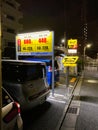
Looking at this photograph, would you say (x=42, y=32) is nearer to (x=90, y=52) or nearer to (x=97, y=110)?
(x=97, y=110)

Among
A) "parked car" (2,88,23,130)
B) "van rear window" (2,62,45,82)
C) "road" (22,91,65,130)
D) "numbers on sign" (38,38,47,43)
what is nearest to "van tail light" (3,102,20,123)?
"parked car" (2,88,23,130)

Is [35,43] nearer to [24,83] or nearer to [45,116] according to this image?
[24,83]

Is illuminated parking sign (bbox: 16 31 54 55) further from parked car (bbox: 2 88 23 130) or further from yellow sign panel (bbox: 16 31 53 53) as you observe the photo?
parked car (bbox: 2 88 23 130)

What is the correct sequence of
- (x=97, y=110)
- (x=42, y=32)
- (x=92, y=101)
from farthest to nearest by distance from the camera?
(x=42, y=32), (x=92, y=101), (x=97, y=110)

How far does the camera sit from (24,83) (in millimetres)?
5059

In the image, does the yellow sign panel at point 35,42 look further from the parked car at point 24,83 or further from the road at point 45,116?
the road at point 45,116

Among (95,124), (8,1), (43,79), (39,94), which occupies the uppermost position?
(8,1)

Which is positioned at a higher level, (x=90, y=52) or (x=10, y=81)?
(x=90, y=52)

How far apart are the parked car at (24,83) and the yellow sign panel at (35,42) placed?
7.53ft

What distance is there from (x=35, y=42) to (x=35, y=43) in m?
0.05

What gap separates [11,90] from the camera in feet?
16.7

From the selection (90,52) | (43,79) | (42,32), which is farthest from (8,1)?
(43,79)

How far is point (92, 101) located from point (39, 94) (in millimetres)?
2876

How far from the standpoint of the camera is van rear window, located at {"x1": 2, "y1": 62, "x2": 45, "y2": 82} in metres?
5.16
